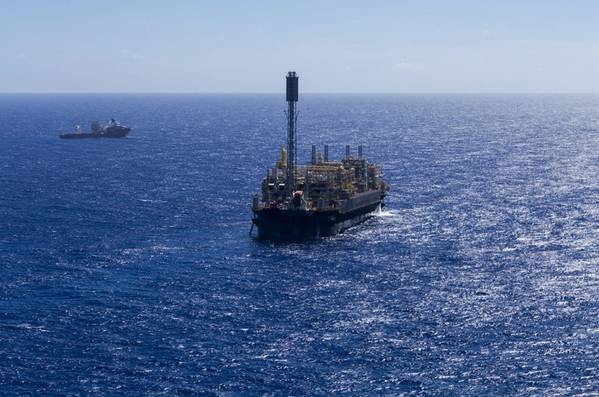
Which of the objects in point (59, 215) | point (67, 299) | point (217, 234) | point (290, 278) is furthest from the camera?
point (59, 215)

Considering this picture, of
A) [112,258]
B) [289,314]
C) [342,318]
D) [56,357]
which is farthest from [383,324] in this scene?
[112,258]

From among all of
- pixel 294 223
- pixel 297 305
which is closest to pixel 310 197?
pixel 294 223

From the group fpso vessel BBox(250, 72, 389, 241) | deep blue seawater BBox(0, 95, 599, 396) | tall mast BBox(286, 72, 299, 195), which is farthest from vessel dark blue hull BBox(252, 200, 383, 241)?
tall mast BBox(286, 72, 299, 195)

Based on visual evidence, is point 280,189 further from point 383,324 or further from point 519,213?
point 383,324

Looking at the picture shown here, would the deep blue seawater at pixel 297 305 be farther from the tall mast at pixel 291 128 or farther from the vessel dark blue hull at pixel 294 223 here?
the tall mast at pixel 291 128

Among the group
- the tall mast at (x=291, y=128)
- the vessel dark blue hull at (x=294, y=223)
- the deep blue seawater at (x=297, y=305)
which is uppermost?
the tall mast at (x=291, y=128)

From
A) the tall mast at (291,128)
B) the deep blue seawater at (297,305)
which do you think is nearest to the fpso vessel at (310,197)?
the tall mast at (291,128)

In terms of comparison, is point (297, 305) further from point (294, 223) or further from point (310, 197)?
point (310, 197)

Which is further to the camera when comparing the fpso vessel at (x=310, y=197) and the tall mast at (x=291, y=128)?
the tall mast at (x=291, y=128)

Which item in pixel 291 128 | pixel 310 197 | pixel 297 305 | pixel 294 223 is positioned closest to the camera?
pixel 297 305
